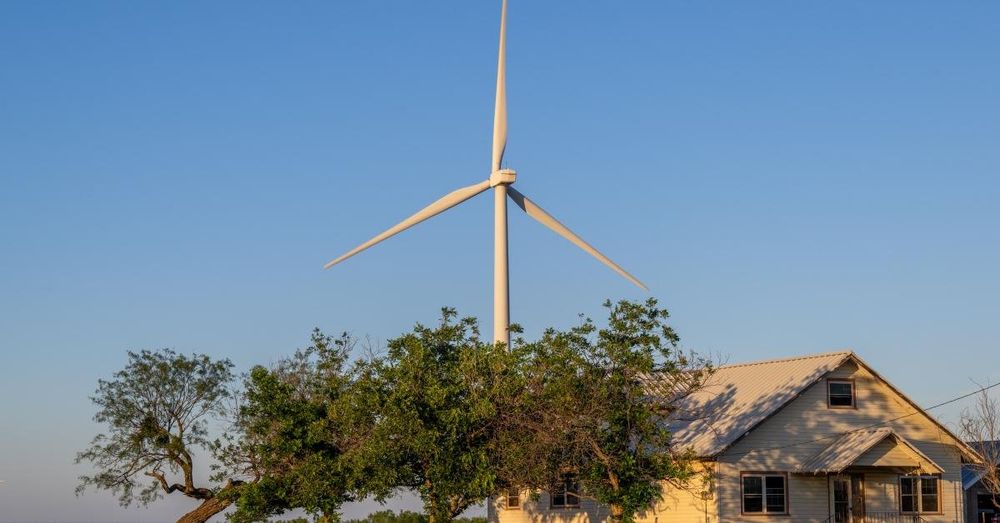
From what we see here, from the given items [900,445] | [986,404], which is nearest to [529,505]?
[900,445]

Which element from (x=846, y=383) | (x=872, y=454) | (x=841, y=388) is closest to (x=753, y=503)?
(x=872, y=454)

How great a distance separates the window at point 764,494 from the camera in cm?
4972

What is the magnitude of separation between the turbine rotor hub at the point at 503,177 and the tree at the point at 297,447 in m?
11.3

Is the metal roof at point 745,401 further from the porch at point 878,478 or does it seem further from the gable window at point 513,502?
the gable window at point 513,502

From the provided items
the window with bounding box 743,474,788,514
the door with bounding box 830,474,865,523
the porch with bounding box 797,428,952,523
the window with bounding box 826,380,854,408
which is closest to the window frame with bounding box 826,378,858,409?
the window with bounding box 826,380,854,408

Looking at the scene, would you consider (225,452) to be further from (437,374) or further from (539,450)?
(539,450)

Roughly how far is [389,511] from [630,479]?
54.0ft

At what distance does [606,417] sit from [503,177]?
50.6ft

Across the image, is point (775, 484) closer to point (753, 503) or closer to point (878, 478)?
point (753, 503)

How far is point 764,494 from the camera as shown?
5003 cm

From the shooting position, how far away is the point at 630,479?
46.7m

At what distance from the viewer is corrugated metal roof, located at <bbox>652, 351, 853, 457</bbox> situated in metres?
50.5

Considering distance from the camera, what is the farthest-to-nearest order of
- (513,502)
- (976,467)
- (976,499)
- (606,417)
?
(976,499) → (976,467) → (513,502) → (606,417)

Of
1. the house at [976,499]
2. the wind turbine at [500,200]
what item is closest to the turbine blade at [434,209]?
the wind turbine at [500,200]
